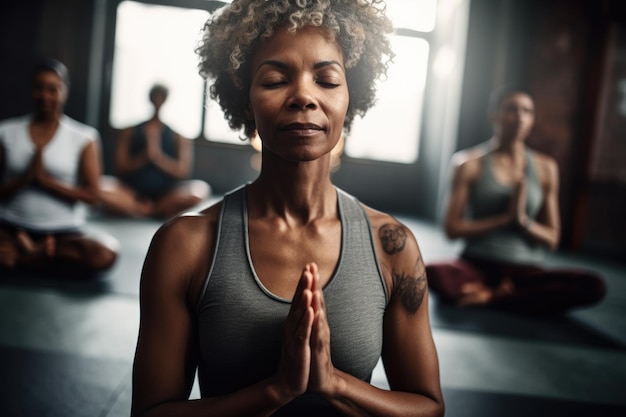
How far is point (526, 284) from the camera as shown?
3.06 metres

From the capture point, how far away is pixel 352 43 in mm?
1012

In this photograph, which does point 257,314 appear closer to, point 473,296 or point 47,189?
point 473,296

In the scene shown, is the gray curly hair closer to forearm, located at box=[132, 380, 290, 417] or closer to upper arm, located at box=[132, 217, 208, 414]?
upper arm, located at box=[132, 217, 208, 414]

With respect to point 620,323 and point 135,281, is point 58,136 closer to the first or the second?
point 135,281

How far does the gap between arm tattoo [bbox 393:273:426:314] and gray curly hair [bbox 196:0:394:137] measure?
1.24ft

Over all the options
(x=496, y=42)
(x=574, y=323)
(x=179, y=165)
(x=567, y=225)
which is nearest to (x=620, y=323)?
(x=574, y=323)

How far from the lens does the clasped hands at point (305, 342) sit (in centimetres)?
83

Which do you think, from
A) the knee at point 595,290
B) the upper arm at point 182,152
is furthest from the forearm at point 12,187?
the knee at point 595,290

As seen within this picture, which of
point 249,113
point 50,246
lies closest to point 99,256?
point 50,246

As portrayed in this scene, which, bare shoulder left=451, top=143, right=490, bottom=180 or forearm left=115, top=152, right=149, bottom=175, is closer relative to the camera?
bare shoulder left=451, top=143, right=490, bottom=180

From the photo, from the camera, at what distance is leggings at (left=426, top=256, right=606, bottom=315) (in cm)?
293

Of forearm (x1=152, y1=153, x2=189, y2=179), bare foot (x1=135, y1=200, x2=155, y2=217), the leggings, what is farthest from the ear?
bare foot (x1=135, y1=200, x2=155, y2=217)

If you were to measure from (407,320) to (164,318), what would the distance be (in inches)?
18.1

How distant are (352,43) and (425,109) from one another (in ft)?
25.8
